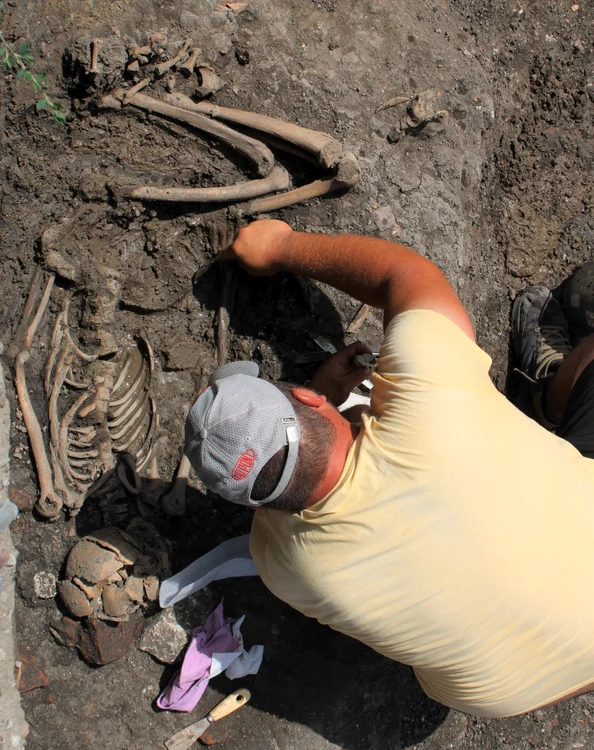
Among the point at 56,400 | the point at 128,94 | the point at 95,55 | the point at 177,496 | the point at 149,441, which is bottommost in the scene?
the point at 177,496

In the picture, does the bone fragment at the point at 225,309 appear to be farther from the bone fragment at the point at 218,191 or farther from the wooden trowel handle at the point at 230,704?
the wooden trowel handle at the point at 230,704

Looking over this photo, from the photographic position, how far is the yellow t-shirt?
175 centimetres

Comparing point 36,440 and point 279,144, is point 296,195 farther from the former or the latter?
point 36,440

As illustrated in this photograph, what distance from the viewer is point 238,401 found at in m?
1.77

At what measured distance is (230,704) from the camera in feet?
9.35

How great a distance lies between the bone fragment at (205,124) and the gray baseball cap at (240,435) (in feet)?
4.31

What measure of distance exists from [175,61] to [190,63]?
67 millimetres

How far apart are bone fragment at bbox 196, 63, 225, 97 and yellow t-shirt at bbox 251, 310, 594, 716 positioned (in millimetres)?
1499

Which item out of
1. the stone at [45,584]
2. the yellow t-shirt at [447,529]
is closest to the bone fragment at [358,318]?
the yellow t-shirt at [447,529]

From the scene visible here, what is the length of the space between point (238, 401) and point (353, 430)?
0.44 meters

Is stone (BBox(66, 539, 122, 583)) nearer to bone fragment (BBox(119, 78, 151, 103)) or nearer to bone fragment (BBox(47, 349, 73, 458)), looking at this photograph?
bone fragment (BBox(47, 349, 73, 458))

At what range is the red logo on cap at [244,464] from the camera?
5.61 ft

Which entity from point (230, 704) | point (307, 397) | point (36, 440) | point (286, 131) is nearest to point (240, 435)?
point (307, 397)

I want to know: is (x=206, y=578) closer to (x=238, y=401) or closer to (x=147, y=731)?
(x=147, y=731)
